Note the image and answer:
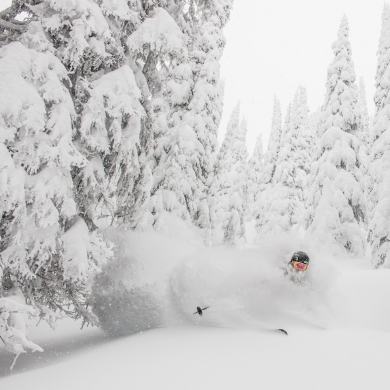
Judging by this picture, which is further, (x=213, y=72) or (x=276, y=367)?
(x=213, y=72)

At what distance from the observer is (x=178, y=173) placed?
55.3 ft

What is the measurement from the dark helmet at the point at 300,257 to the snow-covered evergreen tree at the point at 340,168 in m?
15.5

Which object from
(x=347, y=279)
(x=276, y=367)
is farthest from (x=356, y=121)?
(x=276, y=367)

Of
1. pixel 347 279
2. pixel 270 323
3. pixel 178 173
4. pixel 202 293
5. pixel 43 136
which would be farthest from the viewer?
pixel 178 173

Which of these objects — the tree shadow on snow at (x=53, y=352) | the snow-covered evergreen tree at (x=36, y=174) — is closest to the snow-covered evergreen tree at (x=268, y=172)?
the tree shadow on snow at (x=53, y=352)

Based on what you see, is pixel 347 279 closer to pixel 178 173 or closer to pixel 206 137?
pixel 178 173

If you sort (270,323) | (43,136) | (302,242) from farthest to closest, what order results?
(302,242) < (270,323) < (43,136)

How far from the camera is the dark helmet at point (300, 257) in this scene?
7.29 meters

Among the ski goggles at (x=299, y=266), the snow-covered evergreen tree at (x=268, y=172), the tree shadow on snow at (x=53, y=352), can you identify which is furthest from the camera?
the snow-covered evergreen tree at (x=268, y=172)

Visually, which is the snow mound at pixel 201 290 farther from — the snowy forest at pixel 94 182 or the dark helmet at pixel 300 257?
the dark helmet at pixel 300 257

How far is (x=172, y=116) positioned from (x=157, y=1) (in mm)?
10494

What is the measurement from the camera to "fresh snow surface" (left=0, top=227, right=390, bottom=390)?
4.50 m

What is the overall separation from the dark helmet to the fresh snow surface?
476mm

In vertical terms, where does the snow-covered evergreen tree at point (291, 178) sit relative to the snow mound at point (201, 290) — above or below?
below
